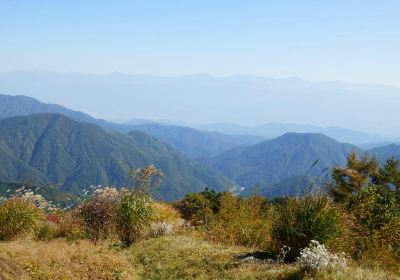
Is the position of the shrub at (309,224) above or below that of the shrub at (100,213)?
above

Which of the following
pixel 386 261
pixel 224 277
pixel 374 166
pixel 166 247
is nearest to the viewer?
pixel 224 277

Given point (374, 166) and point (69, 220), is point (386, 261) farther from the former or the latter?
point (374, 166)

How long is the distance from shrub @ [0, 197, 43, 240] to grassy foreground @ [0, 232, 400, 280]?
31.4 inches

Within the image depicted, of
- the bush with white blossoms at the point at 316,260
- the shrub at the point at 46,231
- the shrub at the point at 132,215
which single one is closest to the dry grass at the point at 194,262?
the bush with white blossoms at the point at 316,260

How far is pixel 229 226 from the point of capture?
17.1 meters

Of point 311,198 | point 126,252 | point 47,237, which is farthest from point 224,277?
point 47,237

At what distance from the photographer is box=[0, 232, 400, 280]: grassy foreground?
990 cm

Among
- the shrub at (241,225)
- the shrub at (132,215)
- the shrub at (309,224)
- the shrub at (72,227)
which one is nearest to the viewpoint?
the shrub at (309,224)

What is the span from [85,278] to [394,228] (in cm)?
984

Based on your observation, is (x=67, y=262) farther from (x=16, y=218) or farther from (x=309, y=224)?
(x=309, y=224)

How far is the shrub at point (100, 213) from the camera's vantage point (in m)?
16.8

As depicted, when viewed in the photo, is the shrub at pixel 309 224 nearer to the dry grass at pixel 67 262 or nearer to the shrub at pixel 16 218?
the dry grass at pixel 67 262

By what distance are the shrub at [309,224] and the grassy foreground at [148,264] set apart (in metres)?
0.78

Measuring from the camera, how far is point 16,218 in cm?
1611
